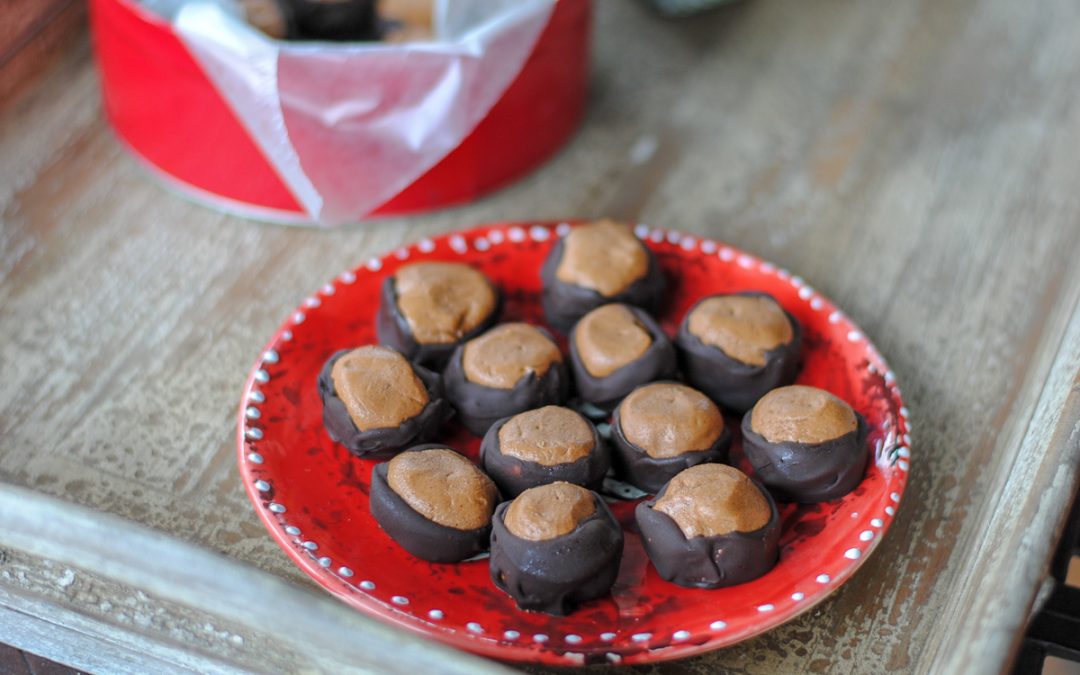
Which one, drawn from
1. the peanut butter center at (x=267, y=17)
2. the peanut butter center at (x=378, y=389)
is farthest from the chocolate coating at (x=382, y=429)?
the peanut butter center at (x=267, y=17)

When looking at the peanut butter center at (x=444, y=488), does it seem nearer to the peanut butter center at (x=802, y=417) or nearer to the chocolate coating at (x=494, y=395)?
the chocolate coating at (x=494, y=395)

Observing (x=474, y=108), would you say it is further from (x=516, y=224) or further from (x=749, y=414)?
(x=749, y=414)

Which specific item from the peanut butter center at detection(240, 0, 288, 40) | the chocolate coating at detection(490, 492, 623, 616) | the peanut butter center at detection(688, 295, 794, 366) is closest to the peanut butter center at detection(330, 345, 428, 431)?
the chocolate coating at detection(490, 492, 623, 616)

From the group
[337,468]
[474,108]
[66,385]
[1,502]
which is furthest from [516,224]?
[1,502]

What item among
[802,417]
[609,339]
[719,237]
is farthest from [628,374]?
[719,237]

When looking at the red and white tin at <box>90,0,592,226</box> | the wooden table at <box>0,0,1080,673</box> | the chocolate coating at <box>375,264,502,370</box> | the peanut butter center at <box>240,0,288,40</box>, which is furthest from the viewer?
the peanut butter center at <box>240,0,288,40</box>

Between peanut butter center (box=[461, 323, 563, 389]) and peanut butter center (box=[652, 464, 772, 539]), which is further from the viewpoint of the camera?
peanut butter center (box=[461, 323, 563, 389])

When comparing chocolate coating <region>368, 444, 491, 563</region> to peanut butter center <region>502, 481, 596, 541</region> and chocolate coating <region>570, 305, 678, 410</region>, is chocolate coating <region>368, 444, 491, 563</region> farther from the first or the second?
chocolate coating <region>570, 305, 678, 410</region>
